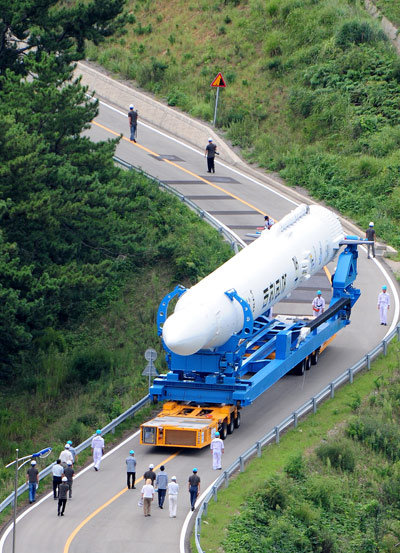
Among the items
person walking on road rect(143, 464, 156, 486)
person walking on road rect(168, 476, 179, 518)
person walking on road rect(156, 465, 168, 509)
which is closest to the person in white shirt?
person walking on road rect(143, 464, 156, 486)

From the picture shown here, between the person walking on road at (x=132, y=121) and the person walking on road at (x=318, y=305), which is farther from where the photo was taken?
the person walking on road at (x=132, y=121)

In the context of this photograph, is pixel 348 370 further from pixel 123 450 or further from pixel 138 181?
pixel 138 181

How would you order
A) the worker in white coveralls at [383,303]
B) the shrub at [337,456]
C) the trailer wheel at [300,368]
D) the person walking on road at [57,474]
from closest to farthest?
the person walking on road at [57,474] < the shrub at [337,456] < the trailer wheel at [300,368] < the worker in white coveralls at [383,303]

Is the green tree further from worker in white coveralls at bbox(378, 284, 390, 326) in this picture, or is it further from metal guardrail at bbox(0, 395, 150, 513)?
metal guardrail at bbox(0, 395, 150, 513)

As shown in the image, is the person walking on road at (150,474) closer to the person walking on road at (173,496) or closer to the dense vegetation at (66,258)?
the person walking on road at (173,496)

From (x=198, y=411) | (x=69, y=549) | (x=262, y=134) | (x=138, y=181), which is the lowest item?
(x=69, y=549)

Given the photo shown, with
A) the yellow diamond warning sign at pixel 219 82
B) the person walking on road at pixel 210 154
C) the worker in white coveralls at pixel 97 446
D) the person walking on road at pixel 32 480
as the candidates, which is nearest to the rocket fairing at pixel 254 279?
the worker in white coveralls at pixel 97 446

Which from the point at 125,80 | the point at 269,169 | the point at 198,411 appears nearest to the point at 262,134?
the point at 269,169
